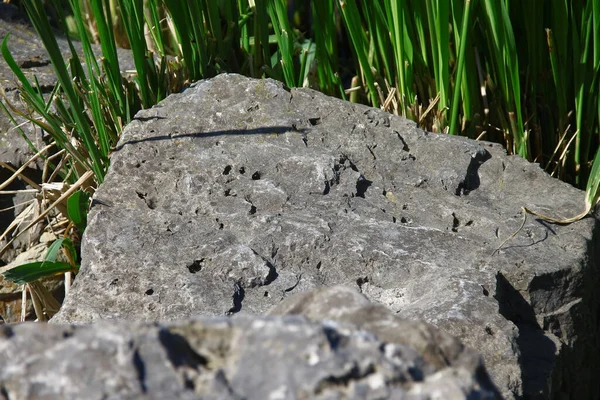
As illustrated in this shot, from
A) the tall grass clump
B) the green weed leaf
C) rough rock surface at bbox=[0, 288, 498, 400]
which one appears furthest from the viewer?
the tall grass clump

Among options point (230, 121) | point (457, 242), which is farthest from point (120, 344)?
point (230, 121)

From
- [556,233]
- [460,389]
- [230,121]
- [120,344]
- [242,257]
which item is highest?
[120,344]

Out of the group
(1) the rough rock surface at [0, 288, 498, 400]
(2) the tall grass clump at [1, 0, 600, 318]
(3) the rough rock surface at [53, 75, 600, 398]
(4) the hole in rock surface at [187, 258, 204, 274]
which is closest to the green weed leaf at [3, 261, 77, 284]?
(2) the tall grass clump at [1, 0, 600, 318]

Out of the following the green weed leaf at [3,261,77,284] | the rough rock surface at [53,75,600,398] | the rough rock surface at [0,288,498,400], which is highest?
the rough rock surface at [0,288,498,400]

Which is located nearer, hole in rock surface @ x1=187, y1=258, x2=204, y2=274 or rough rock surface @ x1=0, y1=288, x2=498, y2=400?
rough rock surface @ x1=0, y1=288, x2=498, y2=400

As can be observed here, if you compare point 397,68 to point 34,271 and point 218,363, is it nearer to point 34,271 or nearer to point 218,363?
point 34,271

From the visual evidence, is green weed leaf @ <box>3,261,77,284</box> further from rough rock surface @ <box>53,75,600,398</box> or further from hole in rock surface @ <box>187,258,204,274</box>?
hole in rock surface @ <box>187,258,204,274</box>

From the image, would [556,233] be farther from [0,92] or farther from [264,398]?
[0,92]
